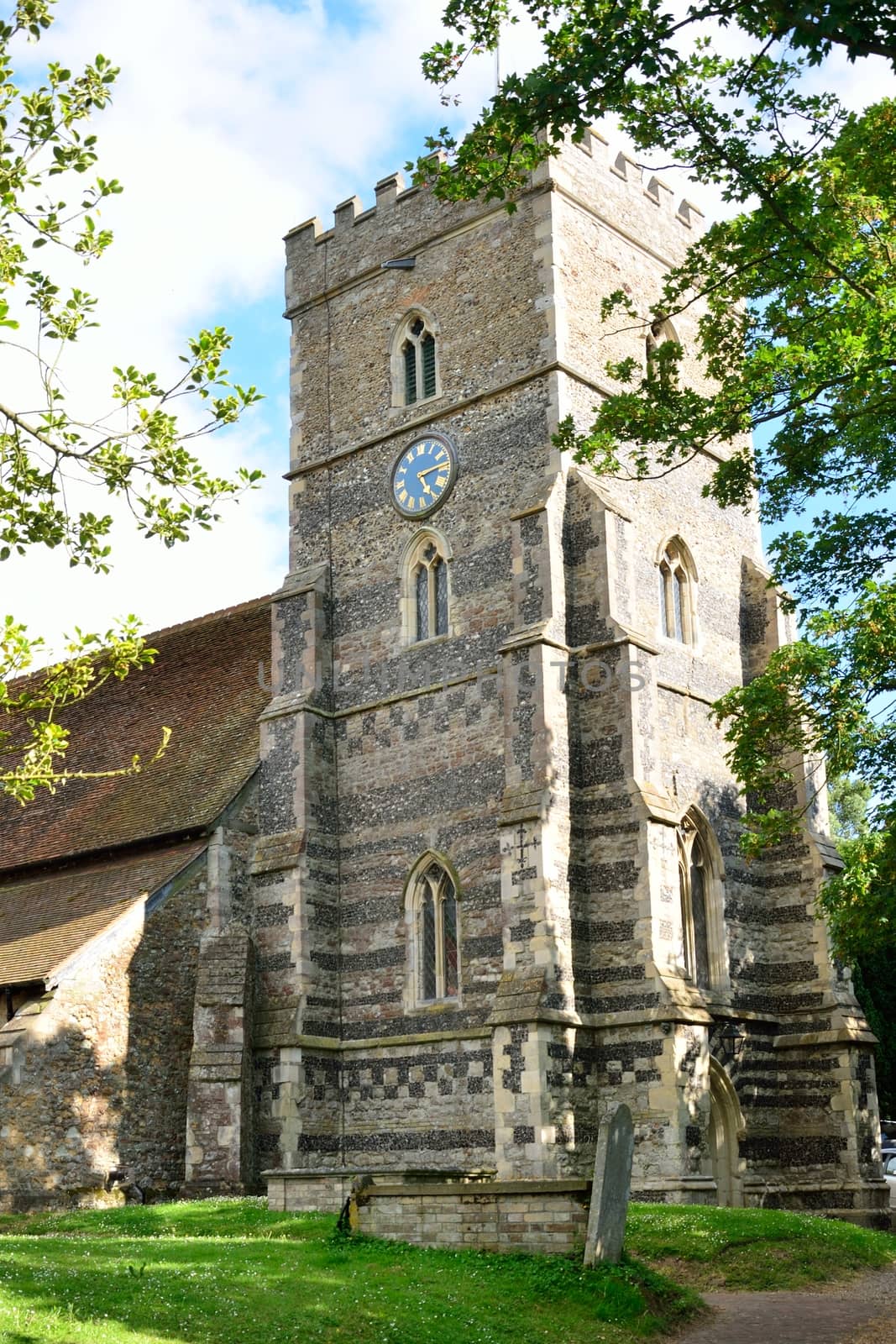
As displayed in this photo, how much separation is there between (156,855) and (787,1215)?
11.5 metres

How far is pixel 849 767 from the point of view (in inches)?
642

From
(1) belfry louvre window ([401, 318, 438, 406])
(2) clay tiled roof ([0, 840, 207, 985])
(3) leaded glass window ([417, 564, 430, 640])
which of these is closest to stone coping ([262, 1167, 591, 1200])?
(2) clay tiled roof ([0, 840, 207, 985])

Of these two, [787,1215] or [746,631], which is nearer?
[787,1215]

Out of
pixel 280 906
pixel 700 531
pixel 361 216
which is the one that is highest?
pixel 361 216

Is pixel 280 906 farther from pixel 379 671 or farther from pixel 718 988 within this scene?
pixel 718 988

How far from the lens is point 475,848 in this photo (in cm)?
2059

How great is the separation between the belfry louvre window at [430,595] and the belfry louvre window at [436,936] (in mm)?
3587

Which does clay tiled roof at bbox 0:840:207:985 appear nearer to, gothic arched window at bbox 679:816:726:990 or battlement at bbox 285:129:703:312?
gothic arched window at bbox 679:816:726:990

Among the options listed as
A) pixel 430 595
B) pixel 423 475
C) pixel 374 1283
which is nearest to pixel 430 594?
pixel 430 595

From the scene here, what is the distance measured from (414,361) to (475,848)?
8309 millimetres

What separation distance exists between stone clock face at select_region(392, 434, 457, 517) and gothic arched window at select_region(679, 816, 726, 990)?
6.17m

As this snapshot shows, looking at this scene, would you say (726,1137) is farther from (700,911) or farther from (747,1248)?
(747,1248)

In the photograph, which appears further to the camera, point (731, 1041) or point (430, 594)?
point (430, 594)

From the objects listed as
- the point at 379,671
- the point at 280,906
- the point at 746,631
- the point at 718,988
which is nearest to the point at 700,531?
the point at 746,631
